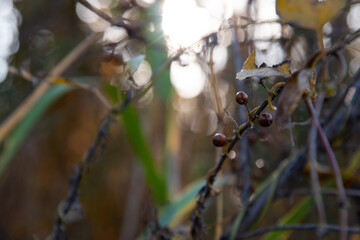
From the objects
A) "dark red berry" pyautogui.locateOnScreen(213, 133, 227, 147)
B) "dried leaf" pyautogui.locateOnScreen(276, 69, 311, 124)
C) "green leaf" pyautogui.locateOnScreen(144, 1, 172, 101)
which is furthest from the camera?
"green leaf" pyautogui.locateOnScreen(144, 1, 172, 101)

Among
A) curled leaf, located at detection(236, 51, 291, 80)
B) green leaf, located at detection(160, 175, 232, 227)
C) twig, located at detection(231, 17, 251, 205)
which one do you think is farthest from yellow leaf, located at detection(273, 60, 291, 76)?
green leaf, located at detection(160, 175, 232, 227)

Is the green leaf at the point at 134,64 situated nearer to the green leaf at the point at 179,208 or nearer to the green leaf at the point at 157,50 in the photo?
the green leaf at the point at 157,50

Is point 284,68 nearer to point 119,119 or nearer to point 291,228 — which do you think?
point 291,228

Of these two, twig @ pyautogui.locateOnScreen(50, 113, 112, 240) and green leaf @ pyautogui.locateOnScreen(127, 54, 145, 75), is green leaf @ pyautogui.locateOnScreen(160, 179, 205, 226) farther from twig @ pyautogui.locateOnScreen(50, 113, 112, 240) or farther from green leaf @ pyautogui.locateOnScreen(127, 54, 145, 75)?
green leaf @ pyautogui.locateOnScreen(127, 54, 145, 75)

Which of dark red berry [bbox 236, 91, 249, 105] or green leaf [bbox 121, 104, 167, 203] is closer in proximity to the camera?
dark red berry [bbox 236, 91, 249, 105]

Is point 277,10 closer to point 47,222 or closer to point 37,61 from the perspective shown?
point 37,61

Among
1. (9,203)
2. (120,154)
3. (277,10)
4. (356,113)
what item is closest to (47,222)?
(9,203)

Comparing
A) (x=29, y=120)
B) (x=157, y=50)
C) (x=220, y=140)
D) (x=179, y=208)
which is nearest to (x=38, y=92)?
(x=29, y=120)
